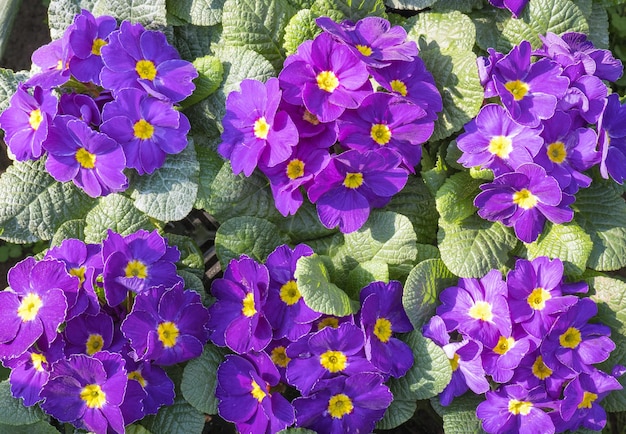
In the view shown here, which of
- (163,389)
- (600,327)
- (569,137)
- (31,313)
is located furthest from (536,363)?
(31,313)

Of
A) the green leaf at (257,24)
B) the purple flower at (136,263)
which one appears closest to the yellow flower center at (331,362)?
the purple flower at (136,263)

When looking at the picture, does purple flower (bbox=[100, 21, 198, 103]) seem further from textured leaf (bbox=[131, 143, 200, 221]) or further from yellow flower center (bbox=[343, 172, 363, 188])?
yellow flower center (bbox=[343, 172, 363, 188])

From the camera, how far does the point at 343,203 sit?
2.17 m

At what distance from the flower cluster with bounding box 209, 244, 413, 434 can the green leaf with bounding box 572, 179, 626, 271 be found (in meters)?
0.72

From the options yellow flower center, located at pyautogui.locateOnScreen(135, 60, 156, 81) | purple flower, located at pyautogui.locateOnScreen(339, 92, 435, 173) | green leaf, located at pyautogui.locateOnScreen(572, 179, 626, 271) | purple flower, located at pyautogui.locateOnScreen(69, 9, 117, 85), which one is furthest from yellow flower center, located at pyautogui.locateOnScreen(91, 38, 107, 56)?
green leaf, located at pyautogui.locateOnScreen(572, 179, 626, 271)

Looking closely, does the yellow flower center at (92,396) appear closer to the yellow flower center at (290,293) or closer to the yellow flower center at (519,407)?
the yellow flower center at (290,293)

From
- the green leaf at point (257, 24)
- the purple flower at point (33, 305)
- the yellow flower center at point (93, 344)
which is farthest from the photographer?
the green leaf at point (257, 24)

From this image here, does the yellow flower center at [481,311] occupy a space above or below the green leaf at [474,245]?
below

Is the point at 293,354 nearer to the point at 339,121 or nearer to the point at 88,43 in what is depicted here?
the point at 339,121

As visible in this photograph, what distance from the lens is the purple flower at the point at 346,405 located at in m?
2.02

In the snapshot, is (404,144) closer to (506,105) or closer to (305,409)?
(506,105)

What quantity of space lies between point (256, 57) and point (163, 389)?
105cm

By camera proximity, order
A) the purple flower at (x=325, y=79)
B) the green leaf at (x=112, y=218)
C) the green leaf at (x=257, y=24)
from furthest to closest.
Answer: the green leaf at (x=257, y=24)
the green leaf at (x=112, y=218)
the purple flower at (x=325, y=79)

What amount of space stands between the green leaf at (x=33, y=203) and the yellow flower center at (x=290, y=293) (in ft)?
2.35
